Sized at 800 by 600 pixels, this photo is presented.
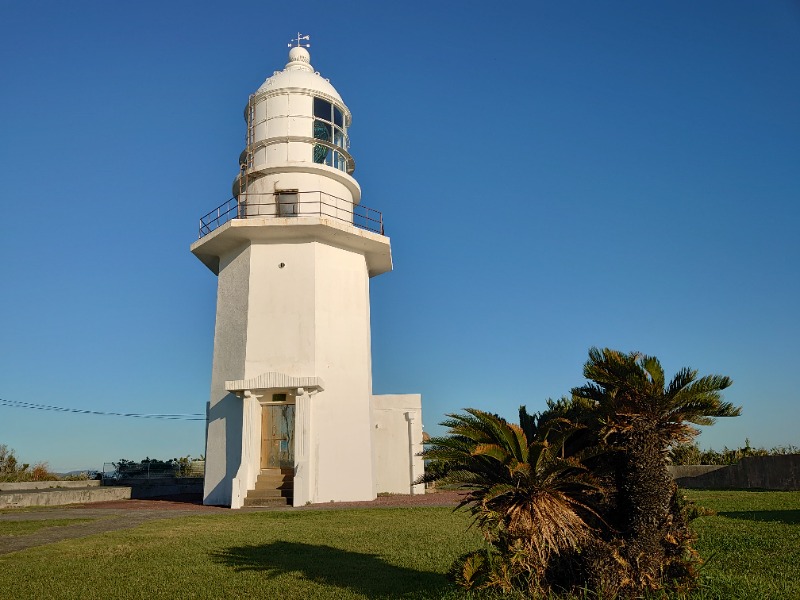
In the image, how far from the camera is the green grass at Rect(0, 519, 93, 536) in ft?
43.4

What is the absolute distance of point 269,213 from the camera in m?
22.8

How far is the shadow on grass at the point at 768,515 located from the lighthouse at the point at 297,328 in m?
11.1

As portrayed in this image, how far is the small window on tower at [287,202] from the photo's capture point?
22.7 metres

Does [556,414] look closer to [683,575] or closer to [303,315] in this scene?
[683,575]


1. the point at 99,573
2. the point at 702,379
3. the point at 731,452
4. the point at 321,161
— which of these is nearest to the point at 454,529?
the point at 99,573

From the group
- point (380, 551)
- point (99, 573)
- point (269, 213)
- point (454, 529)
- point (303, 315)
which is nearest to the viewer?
point (99, 573)

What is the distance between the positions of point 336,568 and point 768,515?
9.48 m

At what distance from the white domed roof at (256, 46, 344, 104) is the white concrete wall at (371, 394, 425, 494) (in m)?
12.0

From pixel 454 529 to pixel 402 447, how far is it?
11653mm

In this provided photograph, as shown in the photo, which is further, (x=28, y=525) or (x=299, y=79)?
(x=299, y=79)

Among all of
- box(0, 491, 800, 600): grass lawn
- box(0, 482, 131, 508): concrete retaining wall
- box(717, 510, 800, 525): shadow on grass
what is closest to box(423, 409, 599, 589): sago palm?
box(0, 491, 800, 600): grass lawn

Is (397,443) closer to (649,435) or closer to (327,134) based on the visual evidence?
(327,134)

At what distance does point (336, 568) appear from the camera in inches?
348

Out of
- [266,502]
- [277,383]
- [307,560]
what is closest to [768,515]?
[307,560]
